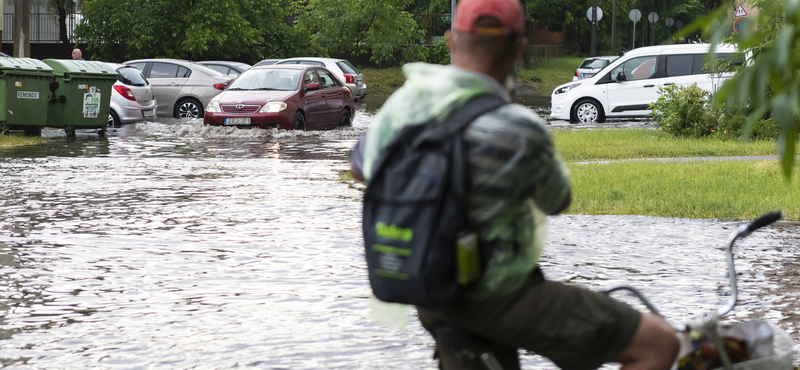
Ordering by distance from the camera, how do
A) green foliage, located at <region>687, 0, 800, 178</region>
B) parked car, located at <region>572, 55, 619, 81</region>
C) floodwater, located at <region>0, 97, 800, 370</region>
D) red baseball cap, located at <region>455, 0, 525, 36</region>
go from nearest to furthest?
green foliage, located at <region>687, 0, 800, 178</region> < red baseball cap, located at <region>455, 0, 525, 36</region> < floodwater, located at <region>0, 97, 800, 370</region> < parked car, located at <region>572, 55, 619, 81</region>

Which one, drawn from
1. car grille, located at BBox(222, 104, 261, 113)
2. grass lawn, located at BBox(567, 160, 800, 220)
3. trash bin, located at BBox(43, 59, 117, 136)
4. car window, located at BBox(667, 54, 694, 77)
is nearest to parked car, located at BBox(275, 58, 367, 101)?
car grille, located at BBox(222, 104, 261, 113)

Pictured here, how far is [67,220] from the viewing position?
971 centimetres

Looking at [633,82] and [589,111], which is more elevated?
[633,82]

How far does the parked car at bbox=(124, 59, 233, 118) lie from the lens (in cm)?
2567

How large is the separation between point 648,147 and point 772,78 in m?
14.4

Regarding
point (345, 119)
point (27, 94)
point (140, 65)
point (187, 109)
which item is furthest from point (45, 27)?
point (27, 94)

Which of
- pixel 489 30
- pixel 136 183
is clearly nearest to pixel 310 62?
pixel 136 183

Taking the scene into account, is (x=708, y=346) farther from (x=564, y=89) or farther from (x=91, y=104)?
(x=564, y=89)

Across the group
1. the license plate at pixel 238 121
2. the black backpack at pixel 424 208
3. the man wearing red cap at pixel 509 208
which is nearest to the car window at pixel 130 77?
the license plate at pixel 238 121

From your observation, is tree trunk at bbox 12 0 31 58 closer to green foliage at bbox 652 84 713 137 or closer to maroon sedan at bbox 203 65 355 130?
maroon sedan at bbox 203 65 355 130

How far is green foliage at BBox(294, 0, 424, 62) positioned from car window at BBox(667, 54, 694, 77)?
26.8 meters

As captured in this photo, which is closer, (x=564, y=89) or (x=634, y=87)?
(x=634, y=87)

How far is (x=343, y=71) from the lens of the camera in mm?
33406

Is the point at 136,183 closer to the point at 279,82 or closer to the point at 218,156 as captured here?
the point at 218,156
